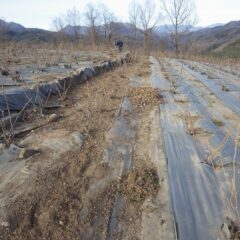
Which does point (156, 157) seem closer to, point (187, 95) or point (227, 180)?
point (227, 180)

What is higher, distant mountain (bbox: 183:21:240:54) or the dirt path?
the dirt path

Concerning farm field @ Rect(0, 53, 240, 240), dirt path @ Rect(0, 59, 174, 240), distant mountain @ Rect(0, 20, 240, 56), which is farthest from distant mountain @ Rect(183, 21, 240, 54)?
dirt path @ Rect(0, 59, 174, 240)

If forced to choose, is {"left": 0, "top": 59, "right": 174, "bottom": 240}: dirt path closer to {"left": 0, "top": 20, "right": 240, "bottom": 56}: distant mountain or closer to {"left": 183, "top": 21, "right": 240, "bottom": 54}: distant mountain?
{"left": 0, "top": 20, "right": 240, "bottom": 56}: distant mountain

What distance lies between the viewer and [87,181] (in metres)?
2.72

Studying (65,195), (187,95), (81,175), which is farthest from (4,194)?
(187,95)

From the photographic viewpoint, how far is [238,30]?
45.0m

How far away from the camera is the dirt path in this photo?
2143mm

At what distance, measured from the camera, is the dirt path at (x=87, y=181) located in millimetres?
2143

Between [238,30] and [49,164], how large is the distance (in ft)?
156

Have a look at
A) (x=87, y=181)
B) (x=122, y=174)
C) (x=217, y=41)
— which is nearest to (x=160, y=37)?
(x=217, y=41)

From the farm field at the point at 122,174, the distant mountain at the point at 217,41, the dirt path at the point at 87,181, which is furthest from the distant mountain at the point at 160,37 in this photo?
the dirt path at the point at 87,181

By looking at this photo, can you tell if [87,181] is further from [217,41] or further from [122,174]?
[217,41]

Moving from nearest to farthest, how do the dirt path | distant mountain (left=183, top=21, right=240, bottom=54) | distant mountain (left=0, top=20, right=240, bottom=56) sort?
the dirt path < distant mountain (left=0, top=20, right=240, bottom=56) < distant mountain (left=183, top=21, right=240, bottom=54)

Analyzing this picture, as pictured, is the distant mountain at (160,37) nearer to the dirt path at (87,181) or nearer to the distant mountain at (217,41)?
the distant mountain at (217,41)
